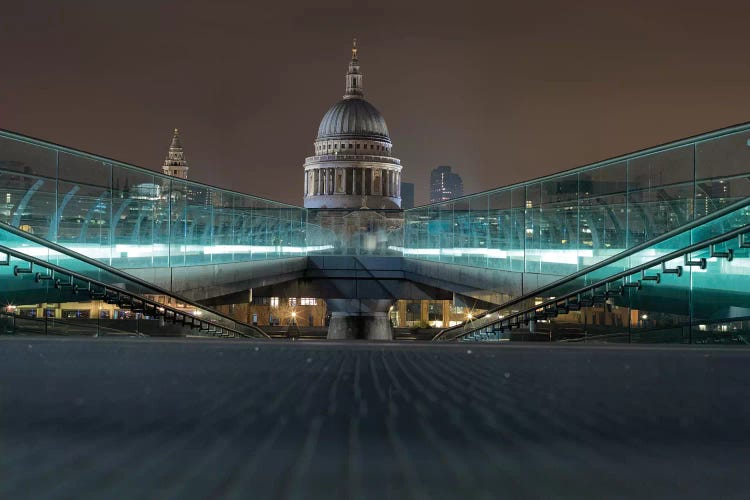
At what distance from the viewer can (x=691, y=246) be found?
9914 millimetres

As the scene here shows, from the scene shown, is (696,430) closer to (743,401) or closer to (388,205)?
(743,401)

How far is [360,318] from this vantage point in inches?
1842

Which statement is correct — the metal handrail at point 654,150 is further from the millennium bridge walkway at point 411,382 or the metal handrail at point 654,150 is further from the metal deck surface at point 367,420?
the metal deck surface at point 367,420

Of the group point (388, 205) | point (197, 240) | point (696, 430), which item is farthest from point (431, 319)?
point (696, 430)

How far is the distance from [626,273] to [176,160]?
172685mm

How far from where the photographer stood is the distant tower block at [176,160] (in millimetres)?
175250

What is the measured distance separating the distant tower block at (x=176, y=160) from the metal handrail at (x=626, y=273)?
6473 inches

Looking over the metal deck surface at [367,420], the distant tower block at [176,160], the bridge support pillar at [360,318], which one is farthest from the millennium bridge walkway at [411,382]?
the distant tower block at [176,160]

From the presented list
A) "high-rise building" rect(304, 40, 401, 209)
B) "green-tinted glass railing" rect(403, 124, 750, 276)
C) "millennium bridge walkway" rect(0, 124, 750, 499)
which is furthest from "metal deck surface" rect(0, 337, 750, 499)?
"high-rise building" rect(304, 40, 401, 209)

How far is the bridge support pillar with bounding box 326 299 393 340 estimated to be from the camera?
46.5 m

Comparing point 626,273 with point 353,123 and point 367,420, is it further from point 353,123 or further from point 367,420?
point 353,123

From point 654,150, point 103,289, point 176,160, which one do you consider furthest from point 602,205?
point 176,160

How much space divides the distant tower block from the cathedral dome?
57.4 metres

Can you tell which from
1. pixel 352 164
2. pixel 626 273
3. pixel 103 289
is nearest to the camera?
pixel 626 273
